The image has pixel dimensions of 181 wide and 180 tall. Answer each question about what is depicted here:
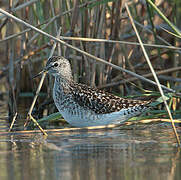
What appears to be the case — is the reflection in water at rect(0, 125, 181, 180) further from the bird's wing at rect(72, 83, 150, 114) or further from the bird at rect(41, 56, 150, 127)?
the bird's wing at rect(72, 83, 150, 114)

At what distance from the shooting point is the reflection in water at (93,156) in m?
4.32

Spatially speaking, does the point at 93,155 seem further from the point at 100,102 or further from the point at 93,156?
the point at 100,102

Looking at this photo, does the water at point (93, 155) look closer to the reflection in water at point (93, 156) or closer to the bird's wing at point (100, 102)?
the reflection in water at point (93, 156)

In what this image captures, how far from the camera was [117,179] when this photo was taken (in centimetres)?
411

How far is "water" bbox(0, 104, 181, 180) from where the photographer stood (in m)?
4.31

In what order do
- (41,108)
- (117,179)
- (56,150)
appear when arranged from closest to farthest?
(117,179), (56,150), (41,108)

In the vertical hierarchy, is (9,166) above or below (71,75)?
below

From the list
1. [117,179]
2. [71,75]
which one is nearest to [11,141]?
[71,75]

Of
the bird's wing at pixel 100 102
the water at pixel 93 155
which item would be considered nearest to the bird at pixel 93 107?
the bird's wing at pixel 100 102

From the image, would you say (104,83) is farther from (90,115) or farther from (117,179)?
(117,179)

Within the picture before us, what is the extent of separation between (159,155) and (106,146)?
82 centimetres

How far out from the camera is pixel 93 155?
5.11 m

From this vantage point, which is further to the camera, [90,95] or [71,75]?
[71,75]

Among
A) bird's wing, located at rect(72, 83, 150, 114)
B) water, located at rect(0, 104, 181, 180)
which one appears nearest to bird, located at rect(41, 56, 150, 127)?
bird's wing, located at rect(72, 83, 150, 114)
